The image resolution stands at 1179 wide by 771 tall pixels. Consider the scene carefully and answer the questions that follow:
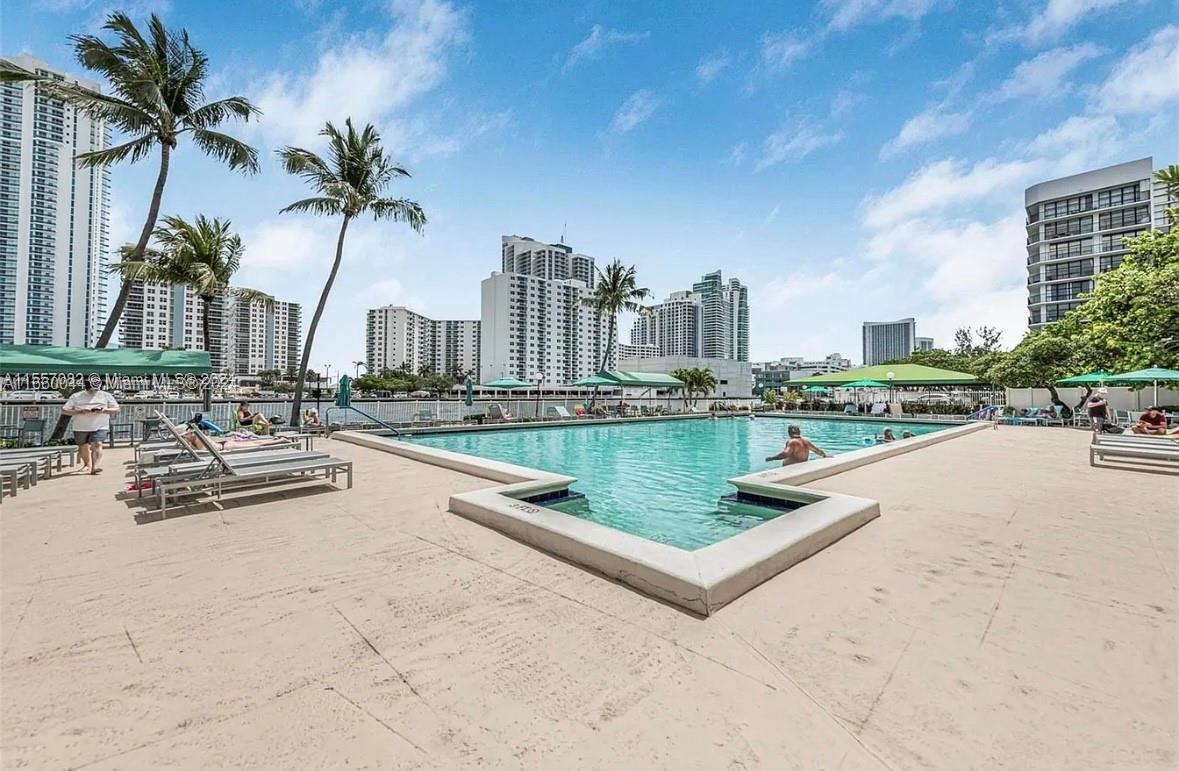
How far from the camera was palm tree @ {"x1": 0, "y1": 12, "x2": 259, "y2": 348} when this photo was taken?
11.0 meters

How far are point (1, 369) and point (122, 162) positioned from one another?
19.6 feet

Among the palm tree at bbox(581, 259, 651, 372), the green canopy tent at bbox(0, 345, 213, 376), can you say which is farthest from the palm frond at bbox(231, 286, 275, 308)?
the palm tree at bbox(581, 259, 651, 372)

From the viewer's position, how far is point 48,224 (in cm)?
4828

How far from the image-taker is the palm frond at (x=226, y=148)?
41.0ft

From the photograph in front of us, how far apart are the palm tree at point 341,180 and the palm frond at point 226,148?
2618 mm

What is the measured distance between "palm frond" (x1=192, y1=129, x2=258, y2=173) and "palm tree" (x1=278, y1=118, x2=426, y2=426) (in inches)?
103

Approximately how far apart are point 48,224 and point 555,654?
73093 millimetres

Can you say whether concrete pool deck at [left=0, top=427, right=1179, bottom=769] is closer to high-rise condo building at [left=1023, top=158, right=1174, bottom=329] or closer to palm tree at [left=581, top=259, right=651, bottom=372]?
palm tree at [left=581, top=259, right=651, bottom=372]

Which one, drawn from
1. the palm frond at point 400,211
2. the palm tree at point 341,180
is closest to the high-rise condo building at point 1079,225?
the palm frond at point 400,211

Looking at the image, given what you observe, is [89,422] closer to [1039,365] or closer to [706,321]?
[1039,365]

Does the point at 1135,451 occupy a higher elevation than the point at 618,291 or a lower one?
lower

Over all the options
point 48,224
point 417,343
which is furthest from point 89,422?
point 417,343

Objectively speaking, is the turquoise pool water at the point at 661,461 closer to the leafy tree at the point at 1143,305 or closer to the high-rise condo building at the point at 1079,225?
the leafy tree at the point at 1143,305

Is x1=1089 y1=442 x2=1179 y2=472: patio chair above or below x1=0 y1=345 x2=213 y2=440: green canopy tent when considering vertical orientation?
below
